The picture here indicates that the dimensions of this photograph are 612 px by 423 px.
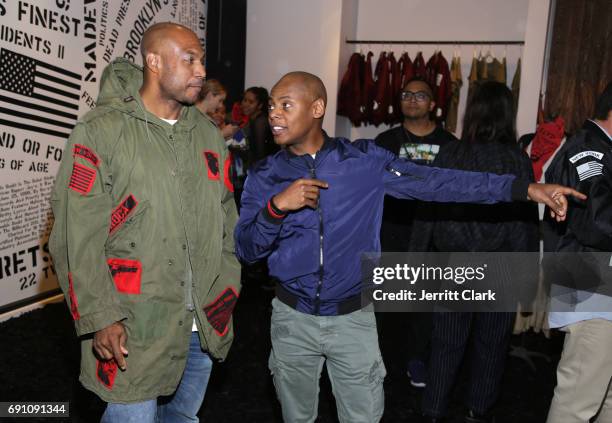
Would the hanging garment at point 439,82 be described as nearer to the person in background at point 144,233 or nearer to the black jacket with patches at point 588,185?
the black jacket with patches at point 588,185

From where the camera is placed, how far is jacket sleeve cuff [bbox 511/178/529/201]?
2.00 meters

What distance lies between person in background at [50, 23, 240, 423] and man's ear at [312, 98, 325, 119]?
15.9 inches

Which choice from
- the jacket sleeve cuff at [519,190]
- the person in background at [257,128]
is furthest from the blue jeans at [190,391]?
the person in background at [257,128]

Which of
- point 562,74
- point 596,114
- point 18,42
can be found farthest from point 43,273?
point 562,74

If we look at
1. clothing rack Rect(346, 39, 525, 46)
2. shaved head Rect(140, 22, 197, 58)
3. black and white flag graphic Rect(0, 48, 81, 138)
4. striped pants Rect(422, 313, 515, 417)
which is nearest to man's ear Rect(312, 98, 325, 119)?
shaved head Rect(140, 22, 197, 58)

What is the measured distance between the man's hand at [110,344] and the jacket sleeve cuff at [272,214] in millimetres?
589

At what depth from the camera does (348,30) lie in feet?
23.6

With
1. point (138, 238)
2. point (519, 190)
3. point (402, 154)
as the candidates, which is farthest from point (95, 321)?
point (402, 154)

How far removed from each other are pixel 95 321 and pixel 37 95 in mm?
3074

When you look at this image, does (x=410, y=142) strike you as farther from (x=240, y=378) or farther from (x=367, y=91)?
(x=367, y=91)

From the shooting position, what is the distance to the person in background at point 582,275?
2145mm

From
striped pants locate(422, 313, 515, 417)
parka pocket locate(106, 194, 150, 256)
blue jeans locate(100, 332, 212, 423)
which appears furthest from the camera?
striped pants locate(422, 313, 515, 417)

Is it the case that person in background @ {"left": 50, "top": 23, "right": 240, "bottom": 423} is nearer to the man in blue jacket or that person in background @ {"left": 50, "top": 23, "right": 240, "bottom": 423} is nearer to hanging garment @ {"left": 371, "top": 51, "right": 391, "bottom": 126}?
the man in blue jacket

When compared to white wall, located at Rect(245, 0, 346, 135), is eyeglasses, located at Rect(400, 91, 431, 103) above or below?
below
